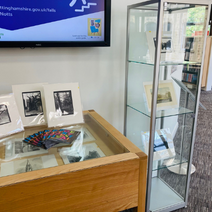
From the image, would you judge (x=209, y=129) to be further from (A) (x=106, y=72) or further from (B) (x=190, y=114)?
(A) (x=106, y=72)

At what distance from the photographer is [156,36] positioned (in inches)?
54.6

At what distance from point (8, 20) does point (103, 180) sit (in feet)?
3.59

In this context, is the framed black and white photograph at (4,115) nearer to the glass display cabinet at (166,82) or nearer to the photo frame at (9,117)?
the photo frame at (9,117)

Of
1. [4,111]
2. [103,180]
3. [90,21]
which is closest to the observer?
[103,180]

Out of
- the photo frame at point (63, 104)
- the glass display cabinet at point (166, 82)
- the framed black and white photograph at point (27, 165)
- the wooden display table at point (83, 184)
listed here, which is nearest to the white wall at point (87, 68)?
the glass display cabinet at point (166, 82)

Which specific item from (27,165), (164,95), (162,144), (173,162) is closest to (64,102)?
(27,165)

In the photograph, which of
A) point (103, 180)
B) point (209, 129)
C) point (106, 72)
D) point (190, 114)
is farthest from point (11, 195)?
point (209, 129)

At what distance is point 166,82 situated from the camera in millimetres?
1726

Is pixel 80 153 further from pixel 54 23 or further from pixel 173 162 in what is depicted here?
pixel 173 162

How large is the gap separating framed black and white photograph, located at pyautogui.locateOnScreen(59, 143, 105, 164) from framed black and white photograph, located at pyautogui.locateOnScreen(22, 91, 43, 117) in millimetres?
401

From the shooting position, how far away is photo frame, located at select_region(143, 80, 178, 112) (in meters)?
1.64

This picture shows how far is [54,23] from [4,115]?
0.67 metres

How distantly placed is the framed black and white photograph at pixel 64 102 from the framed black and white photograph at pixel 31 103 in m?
0.10

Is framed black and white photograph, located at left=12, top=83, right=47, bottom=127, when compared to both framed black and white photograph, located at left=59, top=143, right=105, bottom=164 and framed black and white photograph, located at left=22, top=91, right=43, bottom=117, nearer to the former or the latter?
framed black and white photograph, located at left=22, top=91, right=43, bottom=117
